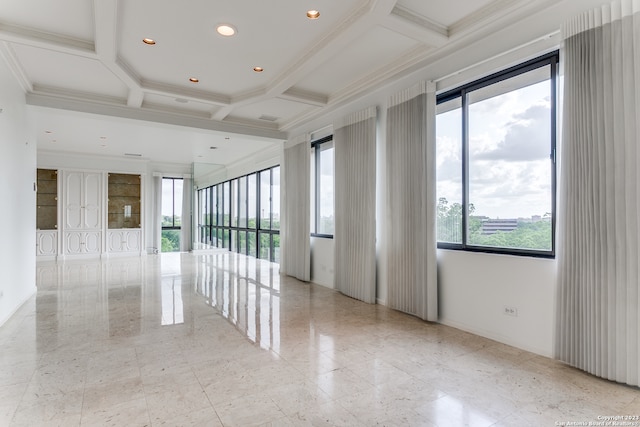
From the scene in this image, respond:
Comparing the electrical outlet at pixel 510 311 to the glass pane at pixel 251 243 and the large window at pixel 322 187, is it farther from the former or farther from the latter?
the glass pane at pixel 251 243

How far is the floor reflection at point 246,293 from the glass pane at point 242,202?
84.3 inches

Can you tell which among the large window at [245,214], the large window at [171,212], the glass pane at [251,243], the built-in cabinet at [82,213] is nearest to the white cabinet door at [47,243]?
the built-in cabinet at [82,213]

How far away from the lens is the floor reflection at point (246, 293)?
13.5 ft

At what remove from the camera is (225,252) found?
12.6 metres

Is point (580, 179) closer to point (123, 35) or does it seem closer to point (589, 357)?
point (589, 357)

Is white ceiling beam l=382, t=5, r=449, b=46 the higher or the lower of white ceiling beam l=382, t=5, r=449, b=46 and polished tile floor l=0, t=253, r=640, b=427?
the higher

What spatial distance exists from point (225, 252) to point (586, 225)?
11394 mm

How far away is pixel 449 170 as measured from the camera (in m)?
4.42

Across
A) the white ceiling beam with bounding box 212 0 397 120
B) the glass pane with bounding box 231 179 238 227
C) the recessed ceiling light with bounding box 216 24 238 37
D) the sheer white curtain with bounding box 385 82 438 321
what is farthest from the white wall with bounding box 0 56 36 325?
the glass pane with bounding box 231 179 238 227

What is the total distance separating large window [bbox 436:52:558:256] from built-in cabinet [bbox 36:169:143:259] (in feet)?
35.4

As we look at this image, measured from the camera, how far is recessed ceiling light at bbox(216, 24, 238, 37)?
367cm

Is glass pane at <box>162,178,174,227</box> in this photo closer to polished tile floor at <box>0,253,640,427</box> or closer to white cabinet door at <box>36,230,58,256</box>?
white cabinet door at <box>36,230,58,256</box>

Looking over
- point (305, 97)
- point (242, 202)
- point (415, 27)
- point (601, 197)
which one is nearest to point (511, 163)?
point (601, 197)

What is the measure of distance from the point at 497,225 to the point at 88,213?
38.8 ft
